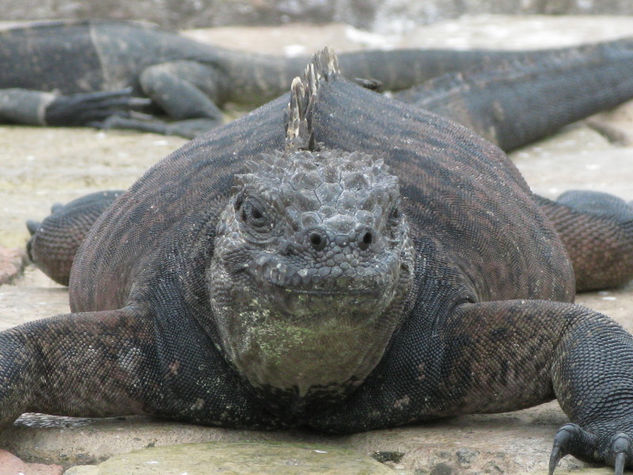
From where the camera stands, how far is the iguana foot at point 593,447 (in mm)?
3400

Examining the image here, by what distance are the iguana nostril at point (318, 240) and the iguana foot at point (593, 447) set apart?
88cm

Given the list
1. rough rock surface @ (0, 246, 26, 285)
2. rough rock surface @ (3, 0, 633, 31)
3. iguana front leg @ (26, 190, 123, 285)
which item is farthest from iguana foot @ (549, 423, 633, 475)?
rough rock surface @ (3, 0, 633, 31)

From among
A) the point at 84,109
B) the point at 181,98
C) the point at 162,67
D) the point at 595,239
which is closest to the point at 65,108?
the point at 84,109

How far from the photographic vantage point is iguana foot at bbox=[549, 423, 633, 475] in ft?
11.2

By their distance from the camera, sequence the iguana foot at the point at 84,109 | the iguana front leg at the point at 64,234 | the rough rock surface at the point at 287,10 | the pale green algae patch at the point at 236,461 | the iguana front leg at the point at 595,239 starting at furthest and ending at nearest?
the rough rock surface at the point at 287,10
the iguana foot at the point at 84,109
the iguana front leg at the point at 595,239
the iguana front leg at the point at 64,234
the pale green algae patch at the point at 236,461

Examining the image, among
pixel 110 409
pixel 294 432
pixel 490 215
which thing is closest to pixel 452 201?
pixel 490 215

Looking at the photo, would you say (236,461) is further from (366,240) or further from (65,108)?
(65,108)

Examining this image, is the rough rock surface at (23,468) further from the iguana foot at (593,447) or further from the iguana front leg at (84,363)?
the iguana foot at (593,447)

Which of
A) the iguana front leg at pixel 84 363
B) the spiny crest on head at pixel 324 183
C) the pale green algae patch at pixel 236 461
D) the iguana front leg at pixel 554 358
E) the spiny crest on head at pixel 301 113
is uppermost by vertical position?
the spiny crest on head at pixel 301 113

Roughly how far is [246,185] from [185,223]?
67 centimetres

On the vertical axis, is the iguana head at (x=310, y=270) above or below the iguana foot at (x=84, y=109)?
above

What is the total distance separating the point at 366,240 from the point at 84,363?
1161 millimetres

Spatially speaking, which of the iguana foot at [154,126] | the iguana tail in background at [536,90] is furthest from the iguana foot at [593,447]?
the iguana foot at [154,126]

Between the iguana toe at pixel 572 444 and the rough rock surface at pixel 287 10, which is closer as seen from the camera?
the iguana toe at pixel 572 444
